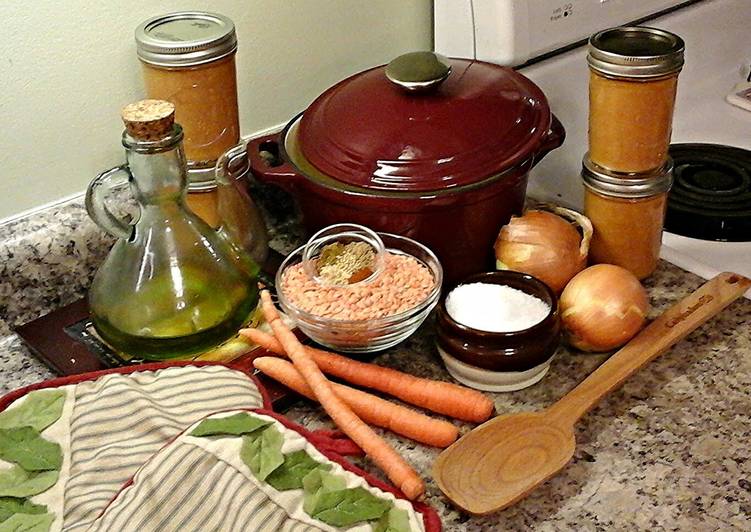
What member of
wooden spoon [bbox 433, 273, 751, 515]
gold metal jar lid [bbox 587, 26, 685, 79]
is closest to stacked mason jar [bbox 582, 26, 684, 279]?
gold metal jar lid [bbox 587, 26, 685, 79]

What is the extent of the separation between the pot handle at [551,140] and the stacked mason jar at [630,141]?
3cm

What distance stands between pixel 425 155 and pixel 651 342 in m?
0.27

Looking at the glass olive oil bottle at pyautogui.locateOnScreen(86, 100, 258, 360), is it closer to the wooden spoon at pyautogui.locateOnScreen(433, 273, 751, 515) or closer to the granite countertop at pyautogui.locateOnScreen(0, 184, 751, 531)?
the granite countertop at pyautogui.locateOnScreen(0, 184, 751, 531)

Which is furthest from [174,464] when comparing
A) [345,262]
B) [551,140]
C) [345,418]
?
[551,140]

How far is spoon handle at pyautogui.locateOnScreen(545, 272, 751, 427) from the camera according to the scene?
751 millimetres

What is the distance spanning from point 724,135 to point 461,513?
0.81m

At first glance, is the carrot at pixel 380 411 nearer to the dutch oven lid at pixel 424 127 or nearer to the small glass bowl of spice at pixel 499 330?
the small glass bowl of spice at pixel 499 330

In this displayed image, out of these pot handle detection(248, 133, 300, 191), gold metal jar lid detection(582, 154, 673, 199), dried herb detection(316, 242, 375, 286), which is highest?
pot handle detection(248, 133, 300, 191)

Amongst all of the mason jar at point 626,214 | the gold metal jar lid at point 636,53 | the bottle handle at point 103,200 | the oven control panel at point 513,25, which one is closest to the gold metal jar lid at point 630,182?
the mason jar at point 626,214

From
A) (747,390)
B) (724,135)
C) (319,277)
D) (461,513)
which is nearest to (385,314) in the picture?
(319,277)

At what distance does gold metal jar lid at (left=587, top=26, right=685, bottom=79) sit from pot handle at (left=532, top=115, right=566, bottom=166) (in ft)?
0.26

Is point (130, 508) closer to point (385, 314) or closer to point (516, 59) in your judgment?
point (385, 314)

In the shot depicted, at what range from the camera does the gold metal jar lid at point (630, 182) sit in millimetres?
875

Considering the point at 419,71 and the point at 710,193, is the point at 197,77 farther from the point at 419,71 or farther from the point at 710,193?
the point at 710,193
